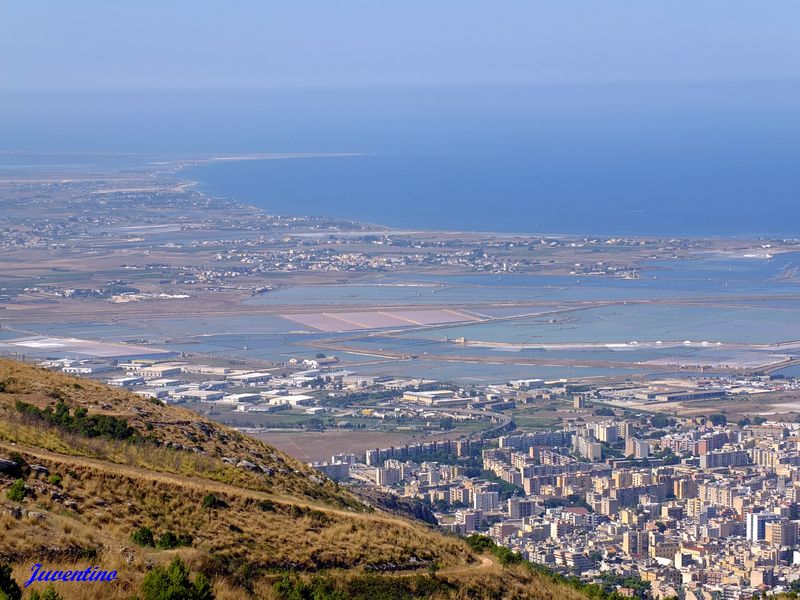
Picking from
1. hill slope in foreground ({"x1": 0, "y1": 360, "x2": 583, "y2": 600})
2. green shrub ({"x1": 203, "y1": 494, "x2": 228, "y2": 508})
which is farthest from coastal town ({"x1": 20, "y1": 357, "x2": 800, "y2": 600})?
green shrub ({"x1": 203, "y1": 494, "x2": 228, "y2": 508})

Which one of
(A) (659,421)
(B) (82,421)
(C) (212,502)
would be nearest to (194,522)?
(C) (212,502)

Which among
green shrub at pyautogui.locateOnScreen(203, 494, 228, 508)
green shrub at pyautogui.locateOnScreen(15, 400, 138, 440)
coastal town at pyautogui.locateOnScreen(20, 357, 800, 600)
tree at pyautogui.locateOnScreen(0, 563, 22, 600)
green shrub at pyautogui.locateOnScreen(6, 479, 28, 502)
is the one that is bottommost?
coastal town at pyautogui.locateOnScreen(20, 357, 800, 600)

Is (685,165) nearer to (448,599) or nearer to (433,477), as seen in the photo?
(433,477)

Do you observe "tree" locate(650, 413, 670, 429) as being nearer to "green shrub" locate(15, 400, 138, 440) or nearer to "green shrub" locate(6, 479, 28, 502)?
"green shrub" locate(15, 400, 138, 440)

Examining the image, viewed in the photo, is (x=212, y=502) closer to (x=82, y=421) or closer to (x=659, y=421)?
(x=82, y=421)

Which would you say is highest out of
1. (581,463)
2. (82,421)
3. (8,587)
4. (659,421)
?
(8,587)

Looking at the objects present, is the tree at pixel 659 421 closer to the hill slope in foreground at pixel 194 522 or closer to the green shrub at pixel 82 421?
the hill slope in foreground at pixel 194 522
